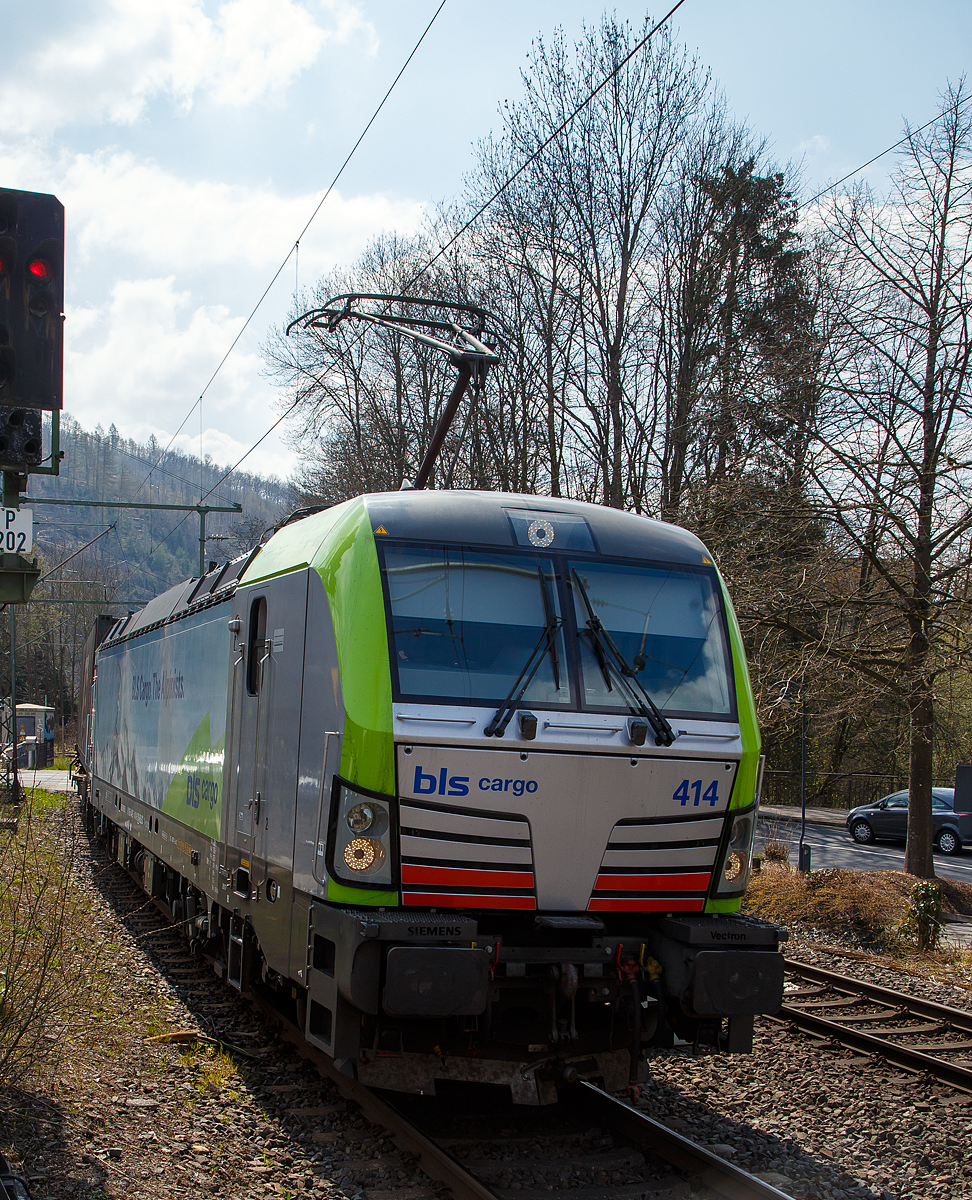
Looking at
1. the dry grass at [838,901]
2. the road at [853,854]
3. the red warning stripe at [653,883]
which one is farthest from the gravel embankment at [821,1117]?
the road at [853,854]

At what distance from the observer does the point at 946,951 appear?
11.4 meters

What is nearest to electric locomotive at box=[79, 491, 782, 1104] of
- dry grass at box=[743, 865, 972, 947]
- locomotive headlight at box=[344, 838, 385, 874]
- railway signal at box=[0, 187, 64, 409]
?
locomotive headlight at box=[344, 838, 385, 874]

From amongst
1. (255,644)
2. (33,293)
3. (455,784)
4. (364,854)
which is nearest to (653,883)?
(455,784)

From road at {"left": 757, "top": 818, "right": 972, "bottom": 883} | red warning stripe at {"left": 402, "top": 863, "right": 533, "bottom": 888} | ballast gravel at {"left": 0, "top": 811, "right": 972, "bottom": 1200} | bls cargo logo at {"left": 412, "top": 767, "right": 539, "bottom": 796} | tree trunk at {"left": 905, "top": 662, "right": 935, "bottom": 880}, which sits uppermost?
bls cargo logo at {"left": 412, "top": 767, "right": 539, "bottom": 796}

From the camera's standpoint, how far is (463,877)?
5.12 meters

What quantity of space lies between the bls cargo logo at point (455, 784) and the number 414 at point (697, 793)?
0.80m

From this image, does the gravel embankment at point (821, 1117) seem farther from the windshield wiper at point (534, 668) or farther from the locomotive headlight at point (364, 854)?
the windshield wiper at point (534, 668)

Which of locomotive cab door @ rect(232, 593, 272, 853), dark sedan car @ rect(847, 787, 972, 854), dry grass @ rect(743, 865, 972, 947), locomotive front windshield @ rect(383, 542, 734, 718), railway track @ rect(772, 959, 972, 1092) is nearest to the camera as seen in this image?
locomotive front windshield @ rect(383, 542, 734, 718)

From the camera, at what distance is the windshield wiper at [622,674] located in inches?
216

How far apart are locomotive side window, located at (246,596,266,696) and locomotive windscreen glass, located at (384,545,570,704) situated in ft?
5.31

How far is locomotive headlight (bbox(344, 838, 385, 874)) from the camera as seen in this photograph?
16.5ft

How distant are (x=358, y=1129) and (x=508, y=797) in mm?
1980

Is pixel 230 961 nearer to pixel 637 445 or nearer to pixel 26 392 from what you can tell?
pixel 26 392

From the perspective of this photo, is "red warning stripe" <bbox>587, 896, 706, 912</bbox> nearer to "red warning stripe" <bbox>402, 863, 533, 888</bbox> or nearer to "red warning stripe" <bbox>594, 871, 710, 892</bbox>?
"red warning stripe" <bbox>594, 871, 710, 892</bbox>
